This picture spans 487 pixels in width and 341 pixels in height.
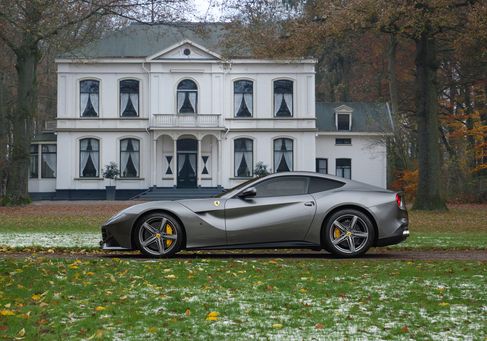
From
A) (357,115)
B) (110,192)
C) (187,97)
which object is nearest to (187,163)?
(187,97)

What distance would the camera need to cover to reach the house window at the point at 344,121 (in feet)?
185

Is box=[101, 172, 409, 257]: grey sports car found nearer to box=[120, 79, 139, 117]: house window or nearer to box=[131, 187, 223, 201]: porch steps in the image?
box=[131, 187, 223, 201]: porch steps

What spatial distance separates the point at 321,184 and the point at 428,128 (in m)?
19.7

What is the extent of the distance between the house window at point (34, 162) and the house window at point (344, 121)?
18906 mm

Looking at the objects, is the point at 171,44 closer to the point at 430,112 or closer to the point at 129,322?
the point at 430,112

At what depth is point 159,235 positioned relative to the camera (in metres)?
12.5

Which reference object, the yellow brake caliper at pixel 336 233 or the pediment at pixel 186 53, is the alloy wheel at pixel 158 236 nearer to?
the yellow brake caliper at pixel 336 233

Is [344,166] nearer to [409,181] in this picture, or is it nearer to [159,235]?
[409,181]

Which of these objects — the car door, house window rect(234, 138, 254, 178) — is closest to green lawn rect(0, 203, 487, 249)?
the car door

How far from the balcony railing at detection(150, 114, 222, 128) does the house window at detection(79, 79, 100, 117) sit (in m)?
3.79

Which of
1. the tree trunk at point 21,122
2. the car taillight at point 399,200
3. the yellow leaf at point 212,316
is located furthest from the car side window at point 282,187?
the tree trunk at point 21,122

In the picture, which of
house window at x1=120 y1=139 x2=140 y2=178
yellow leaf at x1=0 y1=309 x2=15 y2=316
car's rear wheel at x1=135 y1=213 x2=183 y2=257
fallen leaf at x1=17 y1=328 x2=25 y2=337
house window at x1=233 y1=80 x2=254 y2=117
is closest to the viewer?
fallen leaf at x1=17 y1=328 x2=25 y2=337

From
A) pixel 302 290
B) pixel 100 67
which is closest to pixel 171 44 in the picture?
pixel 100 67

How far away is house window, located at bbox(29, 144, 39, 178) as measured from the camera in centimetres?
5488
